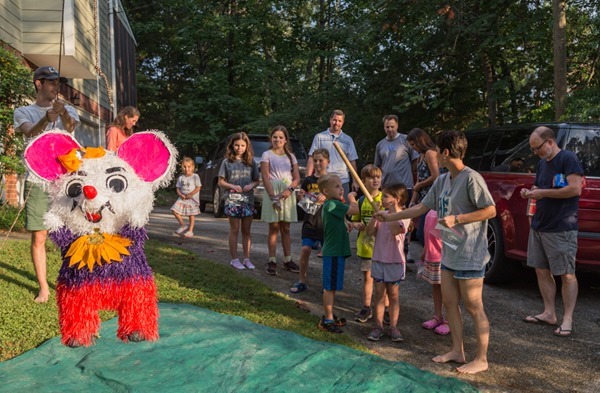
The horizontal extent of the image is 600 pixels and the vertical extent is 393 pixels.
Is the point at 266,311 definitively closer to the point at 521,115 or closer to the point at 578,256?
the point at 578,256

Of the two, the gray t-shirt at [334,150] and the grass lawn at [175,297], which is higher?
the gray t-shirt at [334,150]

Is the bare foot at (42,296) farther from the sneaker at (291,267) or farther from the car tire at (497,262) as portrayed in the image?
the car tire at (497,262)

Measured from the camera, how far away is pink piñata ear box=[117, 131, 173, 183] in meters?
2.57

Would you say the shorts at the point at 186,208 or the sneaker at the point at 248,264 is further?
the shorts at the point at 186,208

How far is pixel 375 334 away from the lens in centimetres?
416

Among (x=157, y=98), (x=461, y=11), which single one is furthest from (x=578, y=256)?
(x=157, y=98)

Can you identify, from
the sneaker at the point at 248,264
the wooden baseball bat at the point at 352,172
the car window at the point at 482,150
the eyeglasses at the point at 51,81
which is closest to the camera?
the wooden baseball bat at the point at 352,172

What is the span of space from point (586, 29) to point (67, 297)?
39.5 feet

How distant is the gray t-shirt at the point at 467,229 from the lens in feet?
11.5

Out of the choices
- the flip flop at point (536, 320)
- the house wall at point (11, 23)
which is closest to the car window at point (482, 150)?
the flip flop at point (536, 320)

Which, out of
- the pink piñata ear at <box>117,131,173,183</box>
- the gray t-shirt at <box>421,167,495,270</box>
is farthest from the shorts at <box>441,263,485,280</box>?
the pink piñata ear at <box>117,131,173,183</box>

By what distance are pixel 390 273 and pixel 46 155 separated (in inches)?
102

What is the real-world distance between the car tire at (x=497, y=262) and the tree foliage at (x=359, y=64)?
3459 millimetres

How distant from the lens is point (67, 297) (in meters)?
2.45
